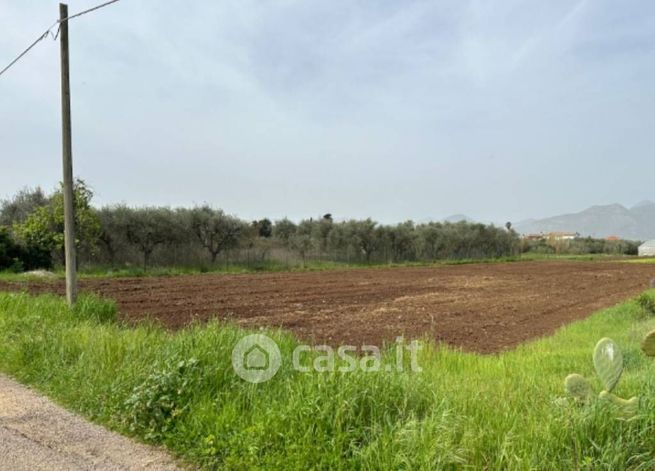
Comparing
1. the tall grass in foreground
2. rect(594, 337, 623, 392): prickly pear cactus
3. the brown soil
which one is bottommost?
the brown soil

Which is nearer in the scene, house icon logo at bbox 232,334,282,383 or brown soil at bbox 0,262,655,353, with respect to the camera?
house icon logo at bbox 232,334,282,383

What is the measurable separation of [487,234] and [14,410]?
2645 inches

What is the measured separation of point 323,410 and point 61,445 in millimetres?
1976

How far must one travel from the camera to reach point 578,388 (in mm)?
3123

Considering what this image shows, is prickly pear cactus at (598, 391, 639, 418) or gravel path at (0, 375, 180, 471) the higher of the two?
prickly pear cactus at (598, 391, 639, 418)

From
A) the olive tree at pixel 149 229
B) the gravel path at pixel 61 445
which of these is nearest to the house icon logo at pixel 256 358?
the gravel path at pixel 61 445

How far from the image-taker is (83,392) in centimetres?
448

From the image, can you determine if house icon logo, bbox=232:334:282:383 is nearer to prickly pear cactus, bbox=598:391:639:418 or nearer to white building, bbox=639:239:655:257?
prickly pear cactus, bbox=598:391:639:418

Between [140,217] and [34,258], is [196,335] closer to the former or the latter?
[34,258]

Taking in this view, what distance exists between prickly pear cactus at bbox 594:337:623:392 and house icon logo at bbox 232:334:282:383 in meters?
2.54

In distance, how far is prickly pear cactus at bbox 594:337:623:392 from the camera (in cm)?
295

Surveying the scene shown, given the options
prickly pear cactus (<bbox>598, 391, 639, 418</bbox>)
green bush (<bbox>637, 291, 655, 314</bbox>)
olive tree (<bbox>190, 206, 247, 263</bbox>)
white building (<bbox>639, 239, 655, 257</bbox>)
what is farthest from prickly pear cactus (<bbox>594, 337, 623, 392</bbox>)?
white building (<bbox>639, 239, 655, 257</bbox>)

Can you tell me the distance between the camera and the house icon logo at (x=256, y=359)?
4262 mm

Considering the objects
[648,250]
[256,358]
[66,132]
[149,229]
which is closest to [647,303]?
[256,358]
